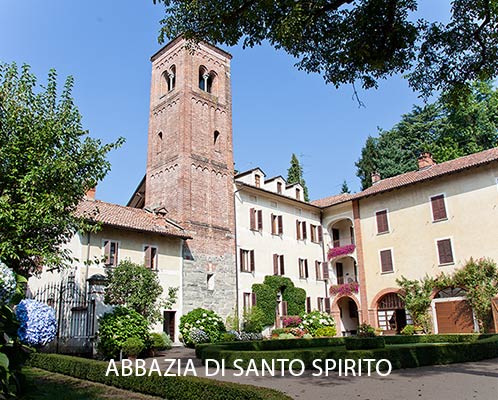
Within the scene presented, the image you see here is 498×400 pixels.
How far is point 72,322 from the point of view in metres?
17.0

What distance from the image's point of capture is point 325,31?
27.4ft

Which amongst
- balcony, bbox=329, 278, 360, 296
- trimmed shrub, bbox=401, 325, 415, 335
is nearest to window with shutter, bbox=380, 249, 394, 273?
balcony, bbox=329, 278, 360, 296

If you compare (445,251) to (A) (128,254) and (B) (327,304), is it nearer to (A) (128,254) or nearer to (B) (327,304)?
(B) (327,304)

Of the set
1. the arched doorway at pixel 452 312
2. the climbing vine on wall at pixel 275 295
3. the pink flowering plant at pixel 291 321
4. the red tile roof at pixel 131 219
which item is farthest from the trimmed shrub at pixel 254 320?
the arched doorway at pixel 452 312

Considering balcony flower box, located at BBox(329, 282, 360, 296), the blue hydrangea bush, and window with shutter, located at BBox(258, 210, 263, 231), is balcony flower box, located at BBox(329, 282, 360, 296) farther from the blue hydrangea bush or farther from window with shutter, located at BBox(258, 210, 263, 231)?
the blue hydrangea bush

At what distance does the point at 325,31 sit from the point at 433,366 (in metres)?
9.89

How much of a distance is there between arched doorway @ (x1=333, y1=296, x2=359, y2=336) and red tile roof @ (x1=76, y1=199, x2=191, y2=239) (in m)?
14.2

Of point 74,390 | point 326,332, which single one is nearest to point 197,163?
point 326,332

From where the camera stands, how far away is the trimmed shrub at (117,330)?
48.6ft

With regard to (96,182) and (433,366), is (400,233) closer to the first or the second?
(433,366)

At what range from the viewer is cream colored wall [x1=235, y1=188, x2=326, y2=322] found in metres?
28.8

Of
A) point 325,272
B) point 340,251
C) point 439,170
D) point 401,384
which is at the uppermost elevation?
point 439,170

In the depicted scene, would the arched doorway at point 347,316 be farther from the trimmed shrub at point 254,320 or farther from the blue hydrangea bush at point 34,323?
the blue hydrangea bush at point 34,323

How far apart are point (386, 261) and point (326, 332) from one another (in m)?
6.12
